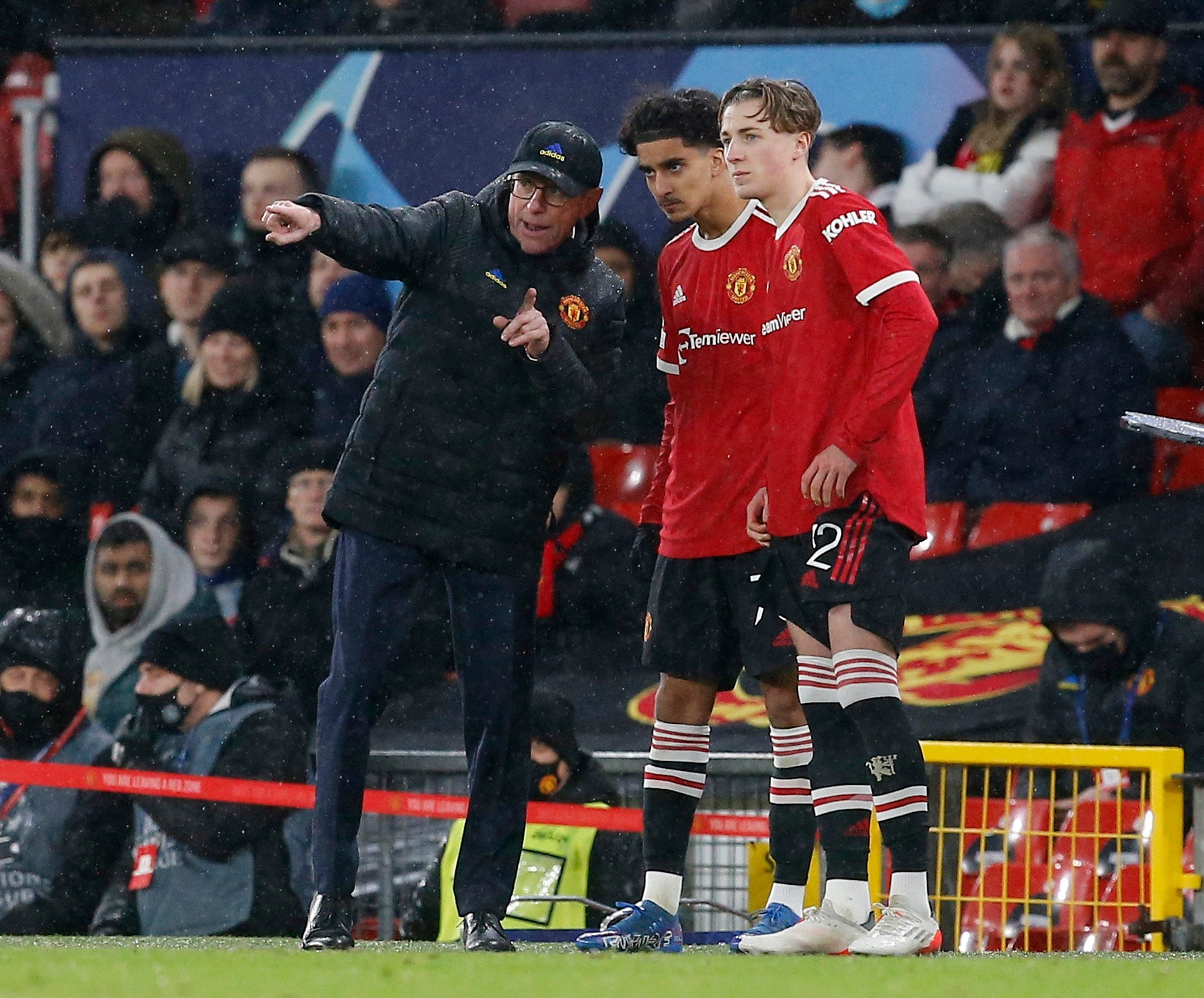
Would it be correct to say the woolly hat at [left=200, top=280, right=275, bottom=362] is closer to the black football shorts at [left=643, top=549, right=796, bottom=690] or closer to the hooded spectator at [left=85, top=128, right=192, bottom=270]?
the hooded spectator at [left=85, top=128, right=192, bottom=270]

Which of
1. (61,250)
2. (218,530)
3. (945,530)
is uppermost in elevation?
(61,250)

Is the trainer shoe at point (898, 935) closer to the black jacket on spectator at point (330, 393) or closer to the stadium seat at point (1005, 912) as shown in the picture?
the stadium seat at point (1005, 912)

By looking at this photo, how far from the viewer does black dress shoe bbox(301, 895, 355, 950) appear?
13.0ft

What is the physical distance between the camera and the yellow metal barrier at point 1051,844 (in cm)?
523

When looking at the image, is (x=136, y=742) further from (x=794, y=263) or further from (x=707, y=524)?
(x=794, y=263)

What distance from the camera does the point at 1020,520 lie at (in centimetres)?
725

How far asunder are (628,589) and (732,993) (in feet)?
15.5

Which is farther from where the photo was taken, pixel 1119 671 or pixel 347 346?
pixel 347 346

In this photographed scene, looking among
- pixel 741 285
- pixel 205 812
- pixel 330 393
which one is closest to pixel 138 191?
pixel 330 393

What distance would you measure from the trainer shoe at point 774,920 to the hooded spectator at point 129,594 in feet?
12.5

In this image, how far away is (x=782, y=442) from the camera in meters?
4.12

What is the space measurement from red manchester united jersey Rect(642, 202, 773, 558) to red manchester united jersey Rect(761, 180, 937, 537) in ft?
0.75

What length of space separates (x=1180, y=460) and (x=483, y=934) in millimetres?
4015

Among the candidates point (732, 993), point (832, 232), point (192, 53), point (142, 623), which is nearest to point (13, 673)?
point (142, 623)
